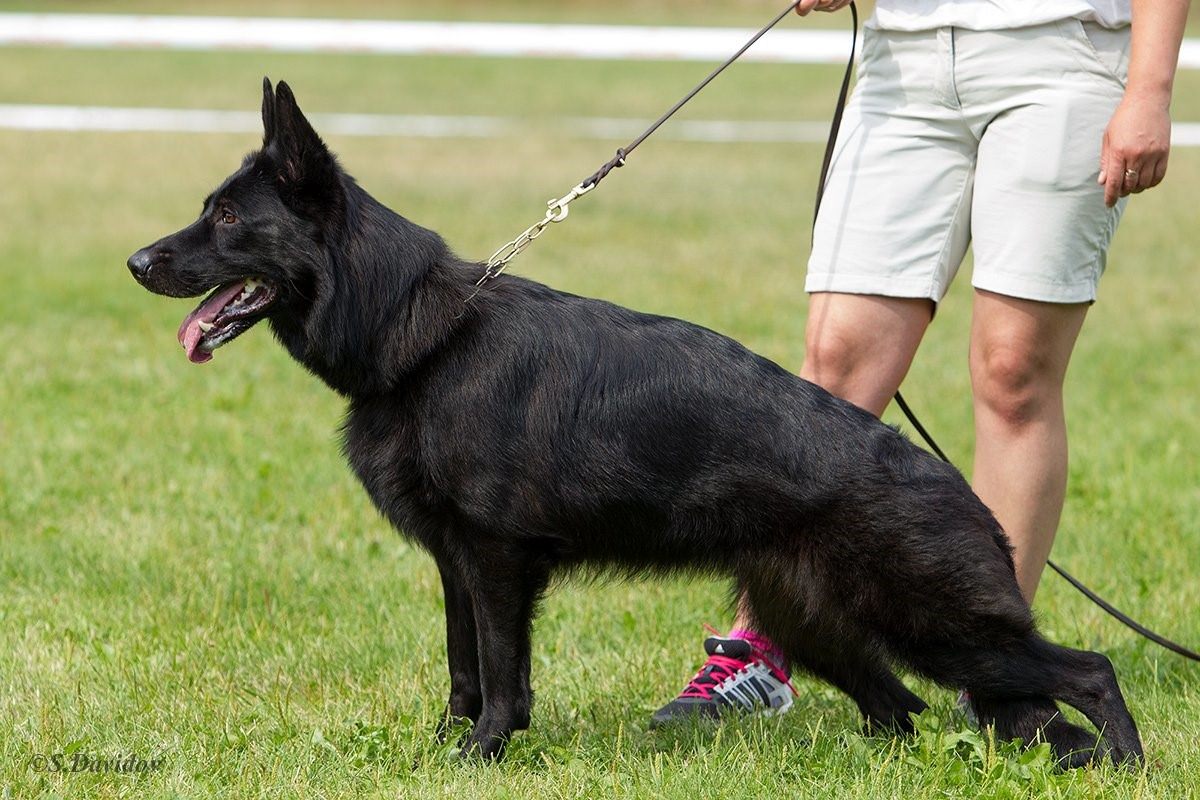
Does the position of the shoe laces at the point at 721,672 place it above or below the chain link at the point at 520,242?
below

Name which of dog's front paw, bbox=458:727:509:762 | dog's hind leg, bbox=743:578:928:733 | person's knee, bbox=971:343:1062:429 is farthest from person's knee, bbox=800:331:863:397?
dog's front paw, bbox=458:727:509:762

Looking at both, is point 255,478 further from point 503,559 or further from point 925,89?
point 925,89

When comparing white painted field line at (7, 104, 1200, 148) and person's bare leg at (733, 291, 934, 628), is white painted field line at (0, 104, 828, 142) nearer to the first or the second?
white painted field line at (7, 104, 1200, 148)

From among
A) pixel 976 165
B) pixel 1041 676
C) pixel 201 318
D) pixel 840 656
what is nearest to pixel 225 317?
pixel 201 318

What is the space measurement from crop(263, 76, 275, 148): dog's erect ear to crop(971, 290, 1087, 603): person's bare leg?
1.71 meters

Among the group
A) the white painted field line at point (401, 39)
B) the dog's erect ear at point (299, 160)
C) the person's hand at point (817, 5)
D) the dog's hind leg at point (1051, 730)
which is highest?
the person's hand at point (817, 5)

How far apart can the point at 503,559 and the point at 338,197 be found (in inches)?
34.8

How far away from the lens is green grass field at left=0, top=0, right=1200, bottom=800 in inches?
126

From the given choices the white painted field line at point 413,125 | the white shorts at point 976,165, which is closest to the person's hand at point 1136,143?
the white shorts at point 976,165

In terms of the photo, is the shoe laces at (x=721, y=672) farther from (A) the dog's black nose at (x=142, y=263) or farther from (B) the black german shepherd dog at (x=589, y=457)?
(A) the dog's black nose at (x=142, y=263)

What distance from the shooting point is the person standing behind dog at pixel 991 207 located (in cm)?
330

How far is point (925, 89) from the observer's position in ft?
11.4

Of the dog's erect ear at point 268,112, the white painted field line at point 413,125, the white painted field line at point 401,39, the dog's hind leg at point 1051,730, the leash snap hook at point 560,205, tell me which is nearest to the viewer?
the dog's erect ear at point 268,112

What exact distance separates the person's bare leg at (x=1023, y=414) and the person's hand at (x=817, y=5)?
0.86 m
